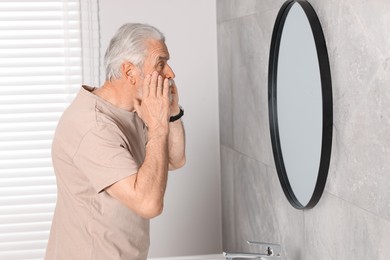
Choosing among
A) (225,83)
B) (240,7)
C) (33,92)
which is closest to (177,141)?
(240,7)

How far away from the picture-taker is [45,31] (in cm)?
280

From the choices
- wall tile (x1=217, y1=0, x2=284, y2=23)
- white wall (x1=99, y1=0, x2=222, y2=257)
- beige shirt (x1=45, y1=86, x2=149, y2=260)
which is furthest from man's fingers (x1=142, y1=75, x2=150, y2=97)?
white wall (x1=99, y1=0, x2=222, y2=257)

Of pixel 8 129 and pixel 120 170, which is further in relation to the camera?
pixel 8 129

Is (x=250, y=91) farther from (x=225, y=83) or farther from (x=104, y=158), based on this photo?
(x=104, y=158)

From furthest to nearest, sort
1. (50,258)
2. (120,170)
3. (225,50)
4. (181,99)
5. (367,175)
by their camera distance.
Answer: (181,99) < (225,50) < (50,258) < (120,170) < (367,175)

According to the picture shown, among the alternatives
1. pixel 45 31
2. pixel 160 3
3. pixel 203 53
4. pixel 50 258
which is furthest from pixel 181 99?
pixel 50 258

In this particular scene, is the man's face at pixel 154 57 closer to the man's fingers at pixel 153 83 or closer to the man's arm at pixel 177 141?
the man's fingers at pixel 153 83

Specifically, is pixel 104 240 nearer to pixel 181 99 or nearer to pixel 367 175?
pixel 367 175

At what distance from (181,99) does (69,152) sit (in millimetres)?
1144

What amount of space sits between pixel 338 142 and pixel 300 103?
0.22 metres

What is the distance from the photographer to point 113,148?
157 cm

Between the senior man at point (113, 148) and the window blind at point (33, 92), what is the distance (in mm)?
1040

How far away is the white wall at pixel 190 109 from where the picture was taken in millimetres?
2738

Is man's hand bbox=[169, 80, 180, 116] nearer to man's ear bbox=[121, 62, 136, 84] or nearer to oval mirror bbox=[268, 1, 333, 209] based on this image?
man's ear bbox=[121, 62, 136, 84]
